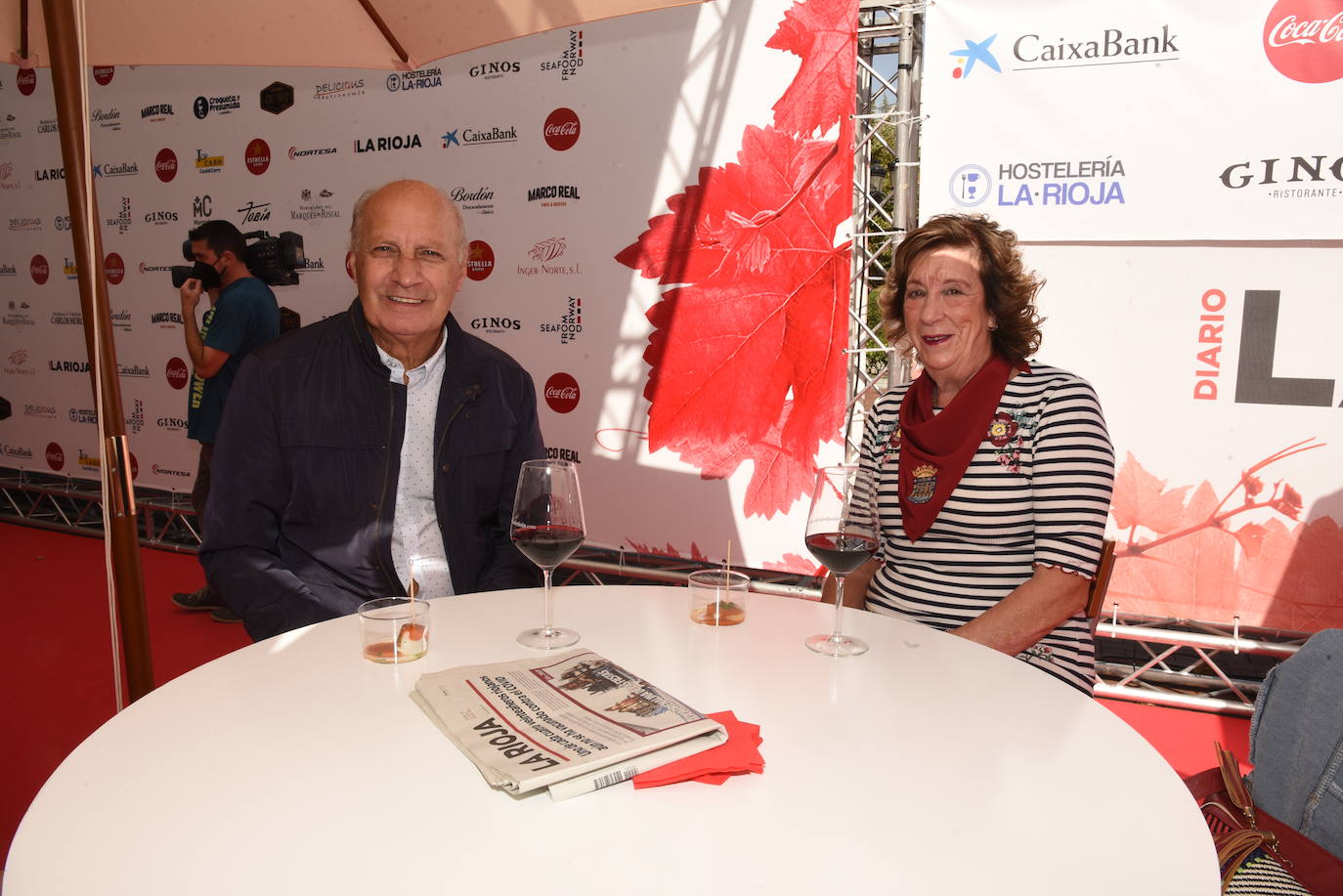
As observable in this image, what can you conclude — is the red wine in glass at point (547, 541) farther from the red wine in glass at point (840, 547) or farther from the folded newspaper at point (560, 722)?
the red wine in glass at point (840, 547)

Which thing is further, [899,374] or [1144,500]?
[899,374]

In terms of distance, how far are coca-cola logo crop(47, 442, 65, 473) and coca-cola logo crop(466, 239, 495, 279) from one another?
12.0 ft

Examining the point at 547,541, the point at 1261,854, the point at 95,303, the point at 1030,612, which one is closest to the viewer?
the point at 1261,854

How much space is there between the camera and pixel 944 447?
197 cm

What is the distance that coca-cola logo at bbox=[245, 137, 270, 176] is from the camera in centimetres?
510

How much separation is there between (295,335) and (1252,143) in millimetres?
3141

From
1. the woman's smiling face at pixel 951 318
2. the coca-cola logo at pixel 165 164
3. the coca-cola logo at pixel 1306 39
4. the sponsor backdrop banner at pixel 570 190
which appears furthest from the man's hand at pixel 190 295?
the coca-cola logo at pixel 1306 39

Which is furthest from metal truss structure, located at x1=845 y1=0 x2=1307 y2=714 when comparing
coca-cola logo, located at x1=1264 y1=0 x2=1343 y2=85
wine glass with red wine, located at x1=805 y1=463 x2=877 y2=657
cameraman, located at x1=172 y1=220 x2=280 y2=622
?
cameraman, located at x1=172 y1=220 x2=280 y2=622

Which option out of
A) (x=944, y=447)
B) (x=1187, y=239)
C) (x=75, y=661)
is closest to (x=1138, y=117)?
(x=1187, y=239)

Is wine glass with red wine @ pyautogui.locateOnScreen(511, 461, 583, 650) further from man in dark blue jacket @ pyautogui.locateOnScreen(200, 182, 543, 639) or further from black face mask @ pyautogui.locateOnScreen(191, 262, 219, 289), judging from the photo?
black face mask @ pyautogui.locateOnScreen(191, 262, 219, 289)

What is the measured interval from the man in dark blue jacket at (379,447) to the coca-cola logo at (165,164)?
4147mm

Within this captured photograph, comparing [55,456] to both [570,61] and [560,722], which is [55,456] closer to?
[570,61]

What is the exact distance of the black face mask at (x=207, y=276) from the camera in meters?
4.64

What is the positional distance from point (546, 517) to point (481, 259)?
11.5ft
